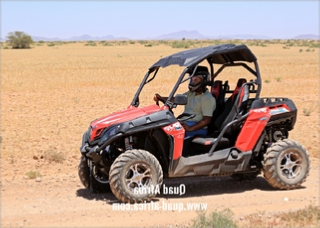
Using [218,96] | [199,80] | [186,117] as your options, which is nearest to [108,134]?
[186,117]

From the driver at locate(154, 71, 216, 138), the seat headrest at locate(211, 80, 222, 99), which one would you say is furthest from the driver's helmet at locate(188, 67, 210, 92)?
the seat headrest at locate(211, 80, 222, 99)

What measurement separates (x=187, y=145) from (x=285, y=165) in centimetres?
161

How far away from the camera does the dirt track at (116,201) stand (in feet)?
22.6

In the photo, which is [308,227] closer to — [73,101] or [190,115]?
[190,115]

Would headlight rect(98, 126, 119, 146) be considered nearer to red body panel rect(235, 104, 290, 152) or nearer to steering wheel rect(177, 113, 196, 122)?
steering wheel rect(177, 113, 196, 122)

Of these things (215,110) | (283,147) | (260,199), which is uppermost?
(215,110)

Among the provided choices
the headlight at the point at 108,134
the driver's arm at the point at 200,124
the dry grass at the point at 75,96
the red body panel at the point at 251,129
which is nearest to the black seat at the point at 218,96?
the driver's arm at the point at 200,124

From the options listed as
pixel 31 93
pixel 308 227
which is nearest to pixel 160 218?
pixel 308 227

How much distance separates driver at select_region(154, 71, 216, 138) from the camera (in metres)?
8.18

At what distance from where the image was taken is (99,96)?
741 inches

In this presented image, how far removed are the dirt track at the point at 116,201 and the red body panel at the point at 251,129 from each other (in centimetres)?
78

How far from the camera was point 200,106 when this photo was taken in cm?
830

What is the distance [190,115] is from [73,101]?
32.8 feet

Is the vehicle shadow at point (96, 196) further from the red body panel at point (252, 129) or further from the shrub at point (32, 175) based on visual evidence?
the red body panel at point (252, 129)
